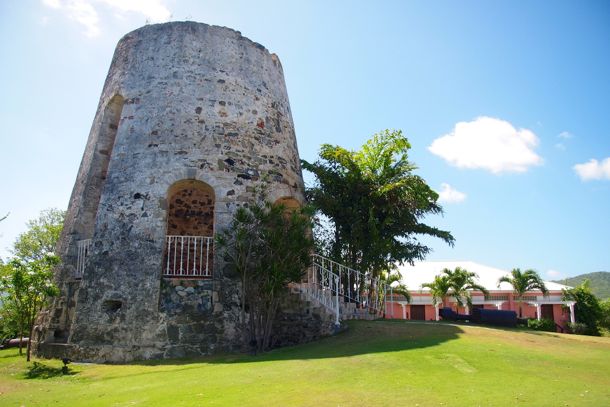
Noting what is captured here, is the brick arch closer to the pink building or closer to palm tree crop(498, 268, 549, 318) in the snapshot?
the pink building

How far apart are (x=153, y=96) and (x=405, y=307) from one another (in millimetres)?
20233

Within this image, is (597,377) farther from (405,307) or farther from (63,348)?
(405,307)

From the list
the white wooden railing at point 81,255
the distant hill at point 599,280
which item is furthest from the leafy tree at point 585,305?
the distant hill at point 599,280

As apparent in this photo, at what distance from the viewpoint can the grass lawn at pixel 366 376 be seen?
5.32 m

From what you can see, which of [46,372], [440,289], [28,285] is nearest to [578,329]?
[440,289]

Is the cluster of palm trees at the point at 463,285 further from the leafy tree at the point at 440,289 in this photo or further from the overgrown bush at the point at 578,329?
the overgrown bush at the point at 578,329

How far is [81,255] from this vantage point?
11562 mm

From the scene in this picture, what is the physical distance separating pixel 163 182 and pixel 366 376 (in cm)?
717

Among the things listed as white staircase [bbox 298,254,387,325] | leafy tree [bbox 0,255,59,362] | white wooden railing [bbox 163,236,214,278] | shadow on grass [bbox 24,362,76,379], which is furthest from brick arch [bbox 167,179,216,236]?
shadow on grass [bbox 24,362,76,379]

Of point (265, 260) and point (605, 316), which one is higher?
point (265, 260)

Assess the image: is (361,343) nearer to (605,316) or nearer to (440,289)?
(440,289)

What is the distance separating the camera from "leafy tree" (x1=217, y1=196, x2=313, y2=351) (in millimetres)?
9812

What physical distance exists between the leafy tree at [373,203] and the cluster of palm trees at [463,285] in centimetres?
1248

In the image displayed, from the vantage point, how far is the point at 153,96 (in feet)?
40.1
